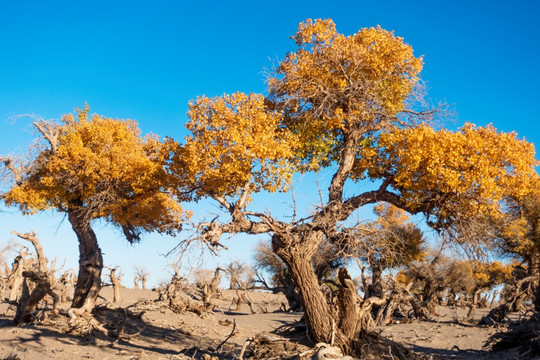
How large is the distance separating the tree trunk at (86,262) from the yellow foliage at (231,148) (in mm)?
7695

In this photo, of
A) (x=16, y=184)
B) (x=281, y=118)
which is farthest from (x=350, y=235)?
(x=16, y=184)

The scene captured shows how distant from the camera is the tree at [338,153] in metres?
12.5

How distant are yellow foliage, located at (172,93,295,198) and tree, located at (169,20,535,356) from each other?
33 millimetres

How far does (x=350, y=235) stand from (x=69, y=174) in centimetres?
1213

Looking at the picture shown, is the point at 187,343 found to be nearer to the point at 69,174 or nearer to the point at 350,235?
the point at 350,235

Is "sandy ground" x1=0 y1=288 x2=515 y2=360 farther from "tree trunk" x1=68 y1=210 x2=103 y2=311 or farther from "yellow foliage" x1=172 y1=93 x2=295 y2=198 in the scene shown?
"yellow foliage" x1=172 y1=93 x2=295 y2=198

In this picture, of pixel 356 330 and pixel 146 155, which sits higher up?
pixel 146 155

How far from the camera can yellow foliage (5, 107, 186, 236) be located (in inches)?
760

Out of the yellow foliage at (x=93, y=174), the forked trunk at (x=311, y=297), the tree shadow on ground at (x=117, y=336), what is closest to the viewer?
the forked trunk at (x=311, y=297)

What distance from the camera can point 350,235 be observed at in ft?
41.8

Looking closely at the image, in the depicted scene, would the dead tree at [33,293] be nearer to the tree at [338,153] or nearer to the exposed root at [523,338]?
the tree at [338,153]

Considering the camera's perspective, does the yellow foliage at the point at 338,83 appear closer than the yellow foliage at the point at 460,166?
No

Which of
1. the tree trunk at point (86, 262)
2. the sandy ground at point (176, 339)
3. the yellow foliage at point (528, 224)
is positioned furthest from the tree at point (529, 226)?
the tree trunk at point (86, 262)

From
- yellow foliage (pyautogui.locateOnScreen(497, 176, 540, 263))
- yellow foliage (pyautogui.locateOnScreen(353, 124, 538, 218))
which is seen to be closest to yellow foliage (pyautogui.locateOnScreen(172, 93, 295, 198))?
yellow foliage (pyautogui.locateOnScreen(353, 124, 538, 218))
